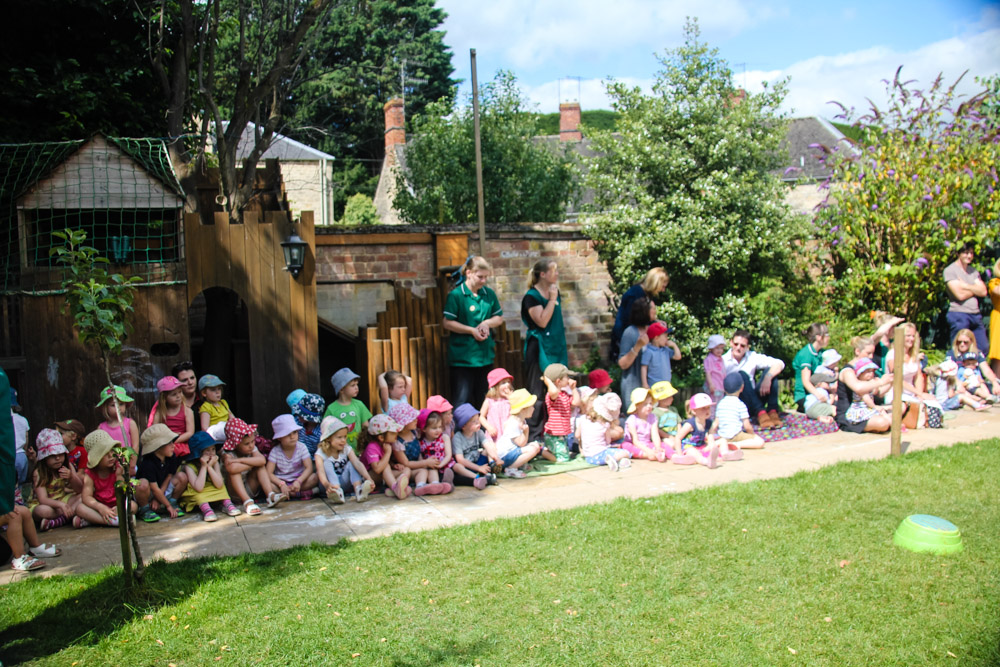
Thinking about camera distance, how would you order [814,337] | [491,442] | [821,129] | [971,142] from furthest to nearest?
1. [821,129]
2. [971,142]
3. [814,337]
4. [491,442]

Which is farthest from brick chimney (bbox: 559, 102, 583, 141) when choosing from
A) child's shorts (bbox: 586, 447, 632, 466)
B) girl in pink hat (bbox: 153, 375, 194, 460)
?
girl in pink hat (bbox: 153, 375, 194, 460)

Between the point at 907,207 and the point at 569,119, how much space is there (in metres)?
20.7

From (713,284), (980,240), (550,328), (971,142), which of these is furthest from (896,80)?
(550,328)

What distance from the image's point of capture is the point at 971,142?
11.3 metres

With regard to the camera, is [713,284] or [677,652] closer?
[677,652]

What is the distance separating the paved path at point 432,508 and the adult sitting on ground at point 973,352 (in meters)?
1.92

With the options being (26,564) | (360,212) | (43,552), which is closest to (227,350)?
(43,552)

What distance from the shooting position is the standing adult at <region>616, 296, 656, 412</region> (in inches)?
327

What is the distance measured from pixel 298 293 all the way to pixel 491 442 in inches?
85.8

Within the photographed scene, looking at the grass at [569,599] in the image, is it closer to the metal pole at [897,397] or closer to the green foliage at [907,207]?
the metal pole at [897,397]

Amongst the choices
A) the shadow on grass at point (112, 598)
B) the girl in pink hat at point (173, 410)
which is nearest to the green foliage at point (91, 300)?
the shadow on grass at point (112, 598)

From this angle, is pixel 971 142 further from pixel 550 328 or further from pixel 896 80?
pixel 550 328

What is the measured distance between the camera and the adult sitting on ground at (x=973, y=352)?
982 centimetres

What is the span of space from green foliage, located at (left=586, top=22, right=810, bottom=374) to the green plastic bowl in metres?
5.11
